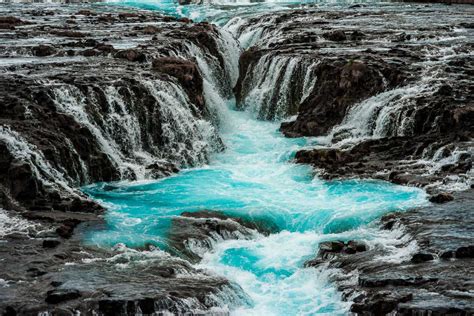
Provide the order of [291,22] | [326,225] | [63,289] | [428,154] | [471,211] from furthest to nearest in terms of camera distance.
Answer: [291,22], [428,154], [326,225], [471,211], [63,289]

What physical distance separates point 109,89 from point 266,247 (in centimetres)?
937

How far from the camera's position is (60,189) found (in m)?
16.7

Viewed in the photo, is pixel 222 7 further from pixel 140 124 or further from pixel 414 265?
pixel 414 265

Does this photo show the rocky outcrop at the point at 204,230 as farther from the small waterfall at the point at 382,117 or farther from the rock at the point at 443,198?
the small waterfall at the point at 382,117

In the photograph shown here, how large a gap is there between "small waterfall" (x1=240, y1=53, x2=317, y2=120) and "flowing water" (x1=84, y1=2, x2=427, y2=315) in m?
3.86

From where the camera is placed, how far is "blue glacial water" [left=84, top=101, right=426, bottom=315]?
12812mm

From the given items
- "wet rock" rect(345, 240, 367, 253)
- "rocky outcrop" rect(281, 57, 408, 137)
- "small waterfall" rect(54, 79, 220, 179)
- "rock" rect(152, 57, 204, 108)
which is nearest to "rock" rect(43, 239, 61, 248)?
"wet rock" rect(345, 240, 367, 253)

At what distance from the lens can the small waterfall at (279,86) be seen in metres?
26.9

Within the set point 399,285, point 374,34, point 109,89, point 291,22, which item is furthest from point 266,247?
point 291,22

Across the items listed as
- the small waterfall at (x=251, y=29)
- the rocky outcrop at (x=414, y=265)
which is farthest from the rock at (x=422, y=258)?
the small waterfall at (x=251, y=29)

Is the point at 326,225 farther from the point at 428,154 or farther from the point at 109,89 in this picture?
the point at 109,89

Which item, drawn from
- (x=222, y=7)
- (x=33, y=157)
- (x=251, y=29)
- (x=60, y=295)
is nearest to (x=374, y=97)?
(x=33, y=157)

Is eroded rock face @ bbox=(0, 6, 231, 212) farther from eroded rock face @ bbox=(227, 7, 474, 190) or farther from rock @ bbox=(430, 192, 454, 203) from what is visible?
rock @ bbox=(430, 192, 454, 203)

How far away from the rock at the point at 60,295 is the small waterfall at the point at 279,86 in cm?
1707
